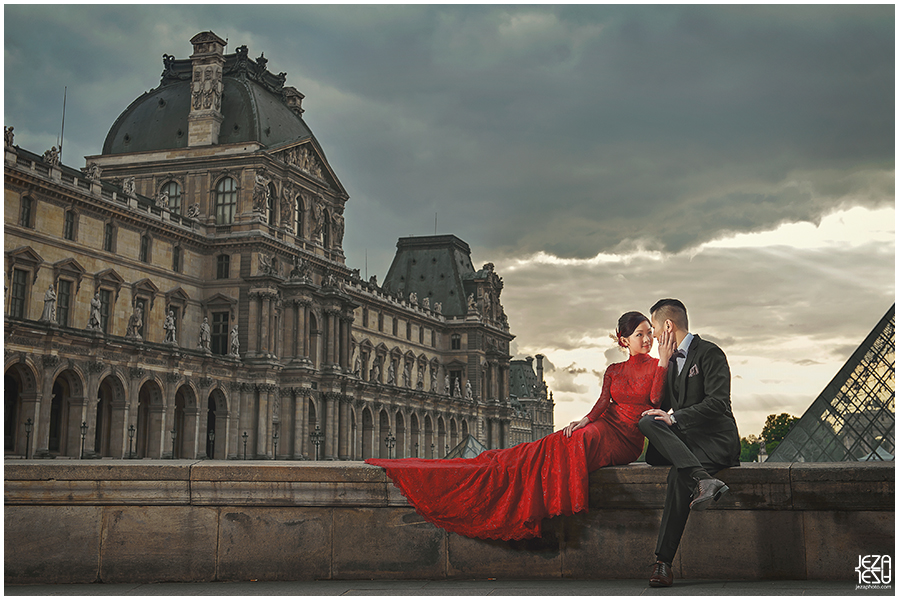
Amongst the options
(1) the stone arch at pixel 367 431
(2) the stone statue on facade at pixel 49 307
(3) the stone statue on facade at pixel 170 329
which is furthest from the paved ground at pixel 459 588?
(1) the stone arch at pixel 367 431

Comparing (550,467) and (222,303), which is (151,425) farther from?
(550,467)

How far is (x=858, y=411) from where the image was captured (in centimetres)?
3206

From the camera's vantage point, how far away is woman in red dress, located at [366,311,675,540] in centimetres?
870

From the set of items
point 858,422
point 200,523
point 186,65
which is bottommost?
point 200,523

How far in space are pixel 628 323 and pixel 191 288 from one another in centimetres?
5644

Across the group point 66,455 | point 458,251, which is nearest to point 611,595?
point 66,455

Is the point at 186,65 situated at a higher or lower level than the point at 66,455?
higher

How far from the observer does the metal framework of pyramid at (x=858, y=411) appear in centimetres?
3136

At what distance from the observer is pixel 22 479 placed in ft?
31.1

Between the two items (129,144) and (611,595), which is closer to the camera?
(611,595)

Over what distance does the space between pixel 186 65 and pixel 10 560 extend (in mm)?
65445

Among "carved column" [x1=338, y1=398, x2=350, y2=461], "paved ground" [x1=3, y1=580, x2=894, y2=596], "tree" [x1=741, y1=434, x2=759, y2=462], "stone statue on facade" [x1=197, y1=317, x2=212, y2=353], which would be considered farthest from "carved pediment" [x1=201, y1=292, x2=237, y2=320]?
"tree" [x1=741, y1=434, x2=759, y2=462]

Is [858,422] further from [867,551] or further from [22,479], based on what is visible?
[22,479]

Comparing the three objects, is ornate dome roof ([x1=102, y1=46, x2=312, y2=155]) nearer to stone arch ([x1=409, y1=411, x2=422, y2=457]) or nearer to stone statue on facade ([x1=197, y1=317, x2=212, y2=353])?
stone statue on facade ([x1=197, y1=317, x2=212, y2=353])
